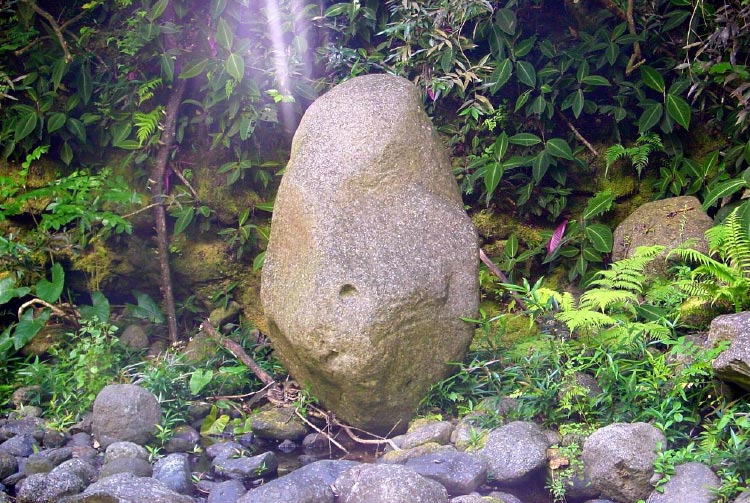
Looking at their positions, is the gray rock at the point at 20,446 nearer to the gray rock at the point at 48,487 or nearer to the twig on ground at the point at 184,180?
the gray rock at the point at 48,487

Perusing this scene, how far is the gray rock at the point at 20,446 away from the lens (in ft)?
14.5

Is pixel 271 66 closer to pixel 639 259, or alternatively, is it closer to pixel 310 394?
pixel 310 394

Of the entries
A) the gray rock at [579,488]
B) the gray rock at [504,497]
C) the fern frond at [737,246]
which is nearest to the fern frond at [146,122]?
the gray rock at [504,497]

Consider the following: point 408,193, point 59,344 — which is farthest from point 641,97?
point 59,344

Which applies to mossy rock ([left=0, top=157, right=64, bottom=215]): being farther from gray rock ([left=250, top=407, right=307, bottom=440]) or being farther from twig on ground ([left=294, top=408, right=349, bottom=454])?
twig on ground ([left=294, top=408, right=349, bottom=454])

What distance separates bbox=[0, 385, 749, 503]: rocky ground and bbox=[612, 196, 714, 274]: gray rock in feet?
5.59

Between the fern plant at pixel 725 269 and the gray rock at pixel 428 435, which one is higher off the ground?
the fern plant at pixel 725 269

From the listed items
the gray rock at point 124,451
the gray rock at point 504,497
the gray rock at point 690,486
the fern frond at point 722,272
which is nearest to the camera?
the gray rock at point 690,486

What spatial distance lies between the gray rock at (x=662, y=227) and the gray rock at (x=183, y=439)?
10.6ft

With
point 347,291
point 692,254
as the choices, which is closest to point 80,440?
point 347,291

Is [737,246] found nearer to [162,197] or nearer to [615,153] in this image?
[615,153]

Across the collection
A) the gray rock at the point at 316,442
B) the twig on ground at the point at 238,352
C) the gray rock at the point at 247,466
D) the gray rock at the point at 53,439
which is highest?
the gray rock at the point at 247,466

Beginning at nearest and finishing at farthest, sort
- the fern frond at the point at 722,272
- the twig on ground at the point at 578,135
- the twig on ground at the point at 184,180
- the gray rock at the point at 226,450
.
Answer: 1. the fern frond at the point at 722,272
2. the gray rock at the point at 226,450
3. the twig on ground at the point at 578,135
4. the twig on ground at the point at 184,180

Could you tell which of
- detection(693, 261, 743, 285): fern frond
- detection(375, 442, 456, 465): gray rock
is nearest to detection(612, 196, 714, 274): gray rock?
detection(693, 261, 743, 285): fern frond
